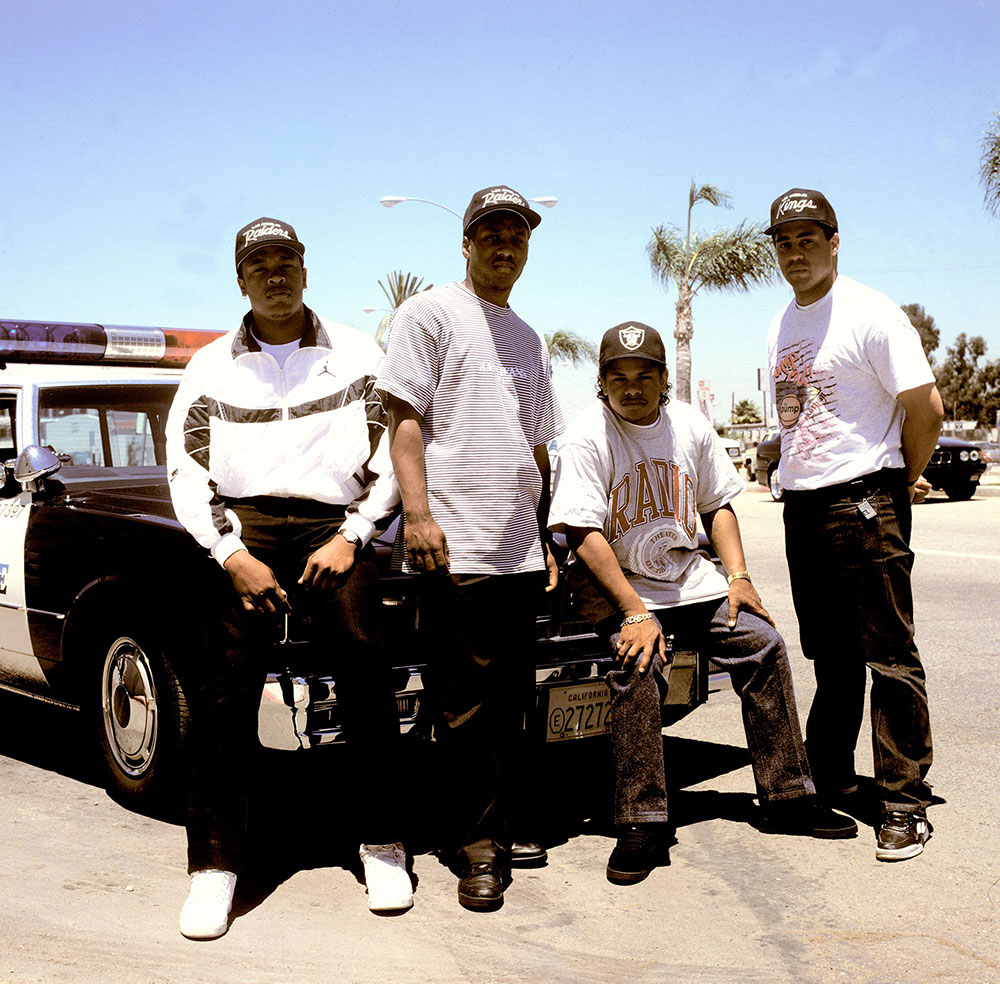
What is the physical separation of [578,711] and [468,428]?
43.0 inches

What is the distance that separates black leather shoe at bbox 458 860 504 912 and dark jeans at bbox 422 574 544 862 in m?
0.04

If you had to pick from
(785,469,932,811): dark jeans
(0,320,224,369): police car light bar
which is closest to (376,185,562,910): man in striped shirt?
(785,469,932,811): dark jeans

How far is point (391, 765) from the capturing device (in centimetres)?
356

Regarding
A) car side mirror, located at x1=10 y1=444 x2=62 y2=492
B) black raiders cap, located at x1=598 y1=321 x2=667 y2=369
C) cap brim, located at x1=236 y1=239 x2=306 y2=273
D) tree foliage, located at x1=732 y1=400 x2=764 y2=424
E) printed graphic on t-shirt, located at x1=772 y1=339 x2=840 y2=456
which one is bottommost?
tree foliage, located at x1=732 y1=400 x2=764 y2=424

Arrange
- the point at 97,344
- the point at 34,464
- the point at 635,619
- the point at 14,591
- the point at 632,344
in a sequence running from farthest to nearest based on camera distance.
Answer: the point at 97,344
the point at 14,591
the point at 34,464
the point at 632,344
the point at 635,619

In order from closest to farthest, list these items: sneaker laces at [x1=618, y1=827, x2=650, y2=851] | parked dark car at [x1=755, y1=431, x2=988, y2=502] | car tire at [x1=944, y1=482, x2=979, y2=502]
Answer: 1. sneaker laces at [x1=618, y1=827, x2=650, y2=851]
2. parked dark car at [x1=755, y1=431, x2=988, y2=502]
3. car tire at [x1=944, y1=482, x2=979, y2=502]

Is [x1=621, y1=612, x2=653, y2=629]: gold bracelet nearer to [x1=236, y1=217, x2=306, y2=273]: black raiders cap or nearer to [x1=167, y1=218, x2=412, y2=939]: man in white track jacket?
[x1=167, y1=218, x2=412, y2=939]: man in white track jacket

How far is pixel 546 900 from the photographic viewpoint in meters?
3.45

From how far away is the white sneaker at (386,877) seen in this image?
11.0 ft

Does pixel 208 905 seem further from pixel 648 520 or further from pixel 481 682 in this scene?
pixel 648 520

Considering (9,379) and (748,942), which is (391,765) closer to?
(748,942)

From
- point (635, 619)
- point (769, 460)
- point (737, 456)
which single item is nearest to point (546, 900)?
point (635, 619)

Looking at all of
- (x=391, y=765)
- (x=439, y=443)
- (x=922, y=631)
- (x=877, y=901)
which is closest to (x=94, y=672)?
(x=391, y=765)

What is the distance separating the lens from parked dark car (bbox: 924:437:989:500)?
65.7 feet
